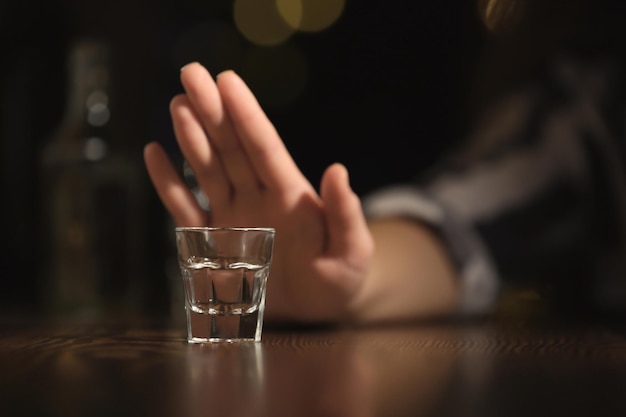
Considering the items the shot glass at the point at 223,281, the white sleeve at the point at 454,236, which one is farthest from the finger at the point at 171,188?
the white sleeve at the point at 454,236

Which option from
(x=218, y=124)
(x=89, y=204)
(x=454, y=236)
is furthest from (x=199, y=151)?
(x=89, y=204)

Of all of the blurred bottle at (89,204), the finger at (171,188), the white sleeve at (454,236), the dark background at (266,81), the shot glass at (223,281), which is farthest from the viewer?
the dark background at (266,81)

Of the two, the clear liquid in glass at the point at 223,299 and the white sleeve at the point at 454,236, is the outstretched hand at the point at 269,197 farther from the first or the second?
the white sleeve at the point at 454,236

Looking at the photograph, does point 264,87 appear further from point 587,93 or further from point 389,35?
point 587,93

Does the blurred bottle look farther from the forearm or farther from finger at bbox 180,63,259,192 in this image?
finger at bbox 180,63,259,192

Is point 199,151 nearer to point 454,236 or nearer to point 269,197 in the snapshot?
point 269,197
